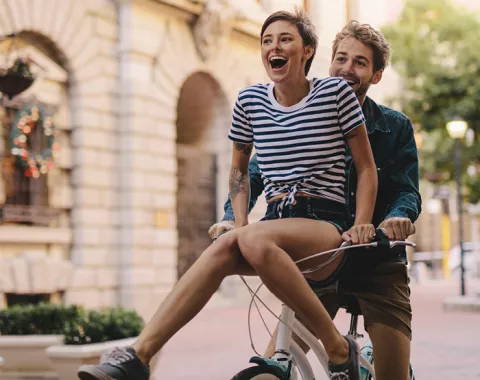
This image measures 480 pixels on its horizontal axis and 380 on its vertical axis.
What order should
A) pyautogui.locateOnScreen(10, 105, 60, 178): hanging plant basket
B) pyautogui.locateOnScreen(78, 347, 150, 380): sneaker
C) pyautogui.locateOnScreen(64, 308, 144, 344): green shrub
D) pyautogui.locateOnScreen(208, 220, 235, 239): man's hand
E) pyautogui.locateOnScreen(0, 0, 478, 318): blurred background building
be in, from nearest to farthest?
1. pyautogui.locateOnScreen(78, 347, 150, 380): sneaker
2. pyautogui.locateOnScreen(208, 220, 235, 239): man's hand
3. pyautogui.locateOnScreen(64, 308, 144, 344): green shrub
4. pyautogui.locateOnScreen(10, 105, 60, 178): hanging plant basket
5. pyautogui.locateOnScreen(0, 0, 478, 318): blurred background building

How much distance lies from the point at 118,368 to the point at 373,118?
184cm

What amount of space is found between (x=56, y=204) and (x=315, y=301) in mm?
11985

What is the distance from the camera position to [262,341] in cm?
1187

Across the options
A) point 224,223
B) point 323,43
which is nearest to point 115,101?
point 323,43

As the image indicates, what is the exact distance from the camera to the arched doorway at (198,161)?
63.5 feet

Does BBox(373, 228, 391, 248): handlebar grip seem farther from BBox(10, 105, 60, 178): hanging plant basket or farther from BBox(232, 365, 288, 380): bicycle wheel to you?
BBox(10, 105, 60, 178): hanging plant basket

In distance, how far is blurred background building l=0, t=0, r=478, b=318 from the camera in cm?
1406

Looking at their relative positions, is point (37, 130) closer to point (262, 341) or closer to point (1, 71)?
point (1, 71)

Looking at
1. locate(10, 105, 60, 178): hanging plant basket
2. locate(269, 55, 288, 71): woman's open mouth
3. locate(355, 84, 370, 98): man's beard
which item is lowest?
locate(355, 84, 370, 98): man's beard

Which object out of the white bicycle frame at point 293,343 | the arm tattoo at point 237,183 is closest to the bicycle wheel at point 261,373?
the white bicycle frame at point 293,343

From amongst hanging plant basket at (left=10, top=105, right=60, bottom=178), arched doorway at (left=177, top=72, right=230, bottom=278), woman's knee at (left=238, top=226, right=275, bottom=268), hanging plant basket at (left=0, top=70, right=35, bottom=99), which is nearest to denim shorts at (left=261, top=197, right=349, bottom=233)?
woman's knee at (left=238, top=226, right=275, bottom=268)

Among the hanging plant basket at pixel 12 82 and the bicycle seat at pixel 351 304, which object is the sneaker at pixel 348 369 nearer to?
the bicycle seat at pixel 351 304

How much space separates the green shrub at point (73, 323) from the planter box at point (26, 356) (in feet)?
0.75

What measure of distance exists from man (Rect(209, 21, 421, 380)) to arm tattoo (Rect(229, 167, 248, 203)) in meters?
0.12
